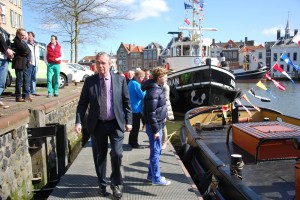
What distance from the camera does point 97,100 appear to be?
3910mm

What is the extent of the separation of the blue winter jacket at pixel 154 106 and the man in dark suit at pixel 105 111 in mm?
312

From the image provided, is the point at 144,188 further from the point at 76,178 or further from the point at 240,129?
the point at 240,129

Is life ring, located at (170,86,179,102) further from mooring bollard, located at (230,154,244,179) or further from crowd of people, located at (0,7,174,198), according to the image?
mooring bollard, located at (230,154,244,179)

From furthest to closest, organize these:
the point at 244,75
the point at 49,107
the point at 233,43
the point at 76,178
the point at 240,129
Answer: the point at 233,43 → the point at 244,75 → the point at 49,107 → the point at 240,129 → the point at 76,178

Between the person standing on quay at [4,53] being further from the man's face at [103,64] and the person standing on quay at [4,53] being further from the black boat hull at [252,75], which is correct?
the black boat hull at [252,75]

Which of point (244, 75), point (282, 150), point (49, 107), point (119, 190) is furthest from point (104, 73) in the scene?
point (244, 75)

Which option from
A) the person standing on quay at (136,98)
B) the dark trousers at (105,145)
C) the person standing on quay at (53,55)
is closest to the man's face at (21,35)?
the person standing on quay at (53,55)

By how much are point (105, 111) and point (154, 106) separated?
694 millimetres

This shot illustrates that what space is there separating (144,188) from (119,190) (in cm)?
51

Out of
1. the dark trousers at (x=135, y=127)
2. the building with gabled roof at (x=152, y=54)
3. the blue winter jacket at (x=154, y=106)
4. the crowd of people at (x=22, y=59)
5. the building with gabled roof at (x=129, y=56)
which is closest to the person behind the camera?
the blue winter jacket at (x=154, y=106)

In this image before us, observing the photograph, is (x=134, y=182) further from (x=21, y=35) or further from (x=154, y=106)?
(x=21, y=35)

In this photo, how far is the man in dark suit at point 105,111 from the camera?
3.92m

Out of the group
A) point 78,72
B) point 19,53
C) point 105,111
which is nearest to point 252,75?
point 78,72

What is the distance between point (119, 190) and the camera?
13.6ft
